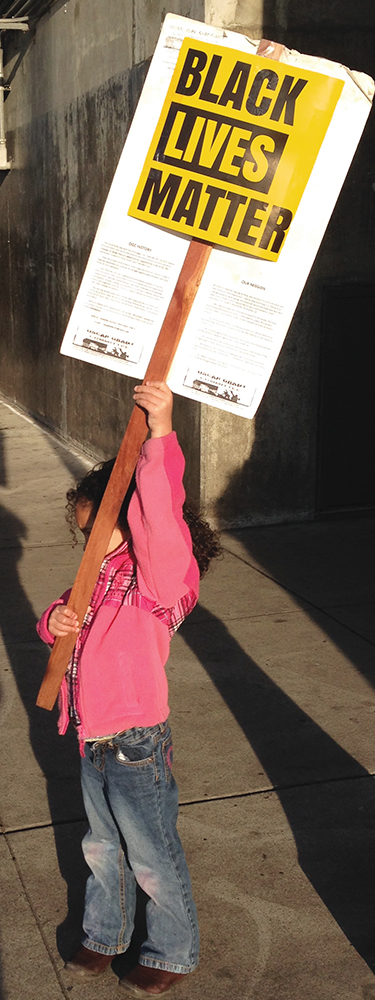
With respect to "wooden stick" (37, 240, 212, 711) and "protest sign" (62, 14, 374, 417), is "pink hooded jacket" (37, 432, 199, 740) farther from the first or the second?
"protest sign" (62, 14, 374, 417)

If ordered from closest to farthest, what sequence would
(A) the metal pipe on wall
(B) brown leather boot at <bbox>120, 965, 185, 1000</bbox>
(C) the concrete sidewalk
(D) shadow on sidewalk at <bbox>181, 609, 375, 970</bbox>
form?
1. (B) brown leather boot at <bbox>120, 965, 185, 1000</bbox>
2. (C) the concrete sidewalk
3. (D) shadow on sidewalk at <bbox>181, 609, 375, 970</bbox>
4. (A) the metal pipe on wall

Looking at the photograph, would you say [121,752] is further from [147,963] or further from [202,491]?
[202,491]

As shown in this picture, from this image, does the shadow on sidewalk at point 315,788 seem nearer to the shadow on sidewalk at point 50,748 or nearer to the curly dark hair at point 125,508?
the shadow on sidewalk at point 50,748

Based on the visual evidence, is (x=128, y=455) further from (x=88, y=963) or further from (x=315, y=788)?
(x=315, y=788)

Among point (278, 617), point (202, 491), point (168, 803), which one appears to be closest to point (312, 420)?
point (202, 491)

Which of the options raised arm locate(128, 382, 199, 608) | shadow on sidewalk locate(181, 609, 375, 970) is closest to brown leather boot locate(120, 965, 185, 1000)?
shadow on sidewalk locate(181, 609, 375, 970)

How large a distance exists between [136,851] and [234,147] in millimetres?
1875

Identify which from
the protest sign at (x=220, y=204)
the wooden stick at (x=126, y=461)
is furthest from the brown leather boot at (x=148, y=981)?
the protest sign at (x=220, y=204)

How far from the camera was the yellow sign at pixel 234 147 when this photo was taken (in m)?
2.64

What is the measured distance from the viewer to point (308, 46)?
7.33 m

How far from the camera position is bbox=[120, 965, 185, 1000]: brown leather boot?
2871mm

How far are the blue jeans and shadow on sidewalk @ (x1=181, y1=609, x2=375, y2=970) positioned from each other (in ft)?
1.99

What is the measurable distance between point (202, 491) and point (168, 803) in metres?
4.92

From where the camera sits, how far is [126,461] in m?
2.65
